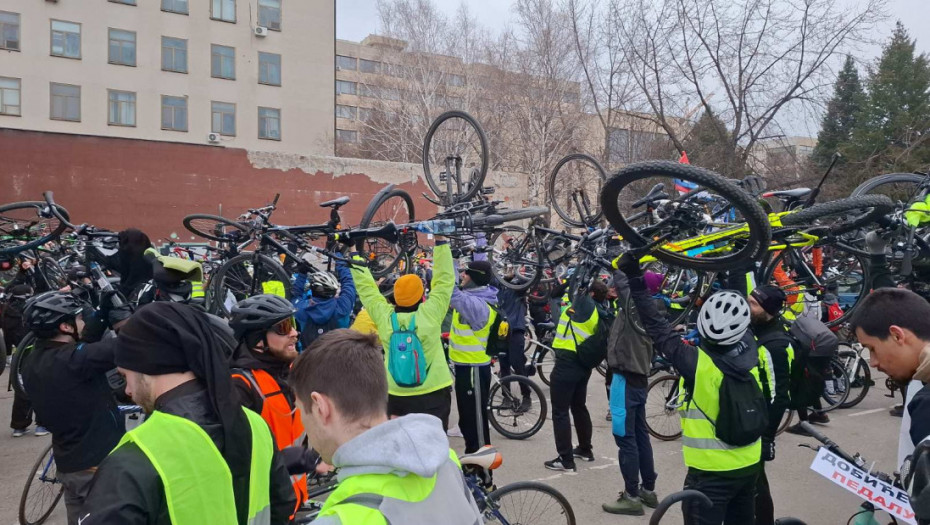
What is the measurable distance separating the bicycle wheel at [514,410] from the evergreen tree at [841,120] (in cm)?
2880

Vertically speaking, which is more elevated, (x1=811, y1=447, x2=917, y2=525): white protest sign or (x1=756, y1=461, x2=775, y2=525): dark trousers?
(x1=811, y1=447, x2=917, y2=525): white protest sign

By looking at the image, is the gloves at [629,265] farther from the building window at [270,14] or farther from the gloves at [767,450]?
the building window at [270,14]

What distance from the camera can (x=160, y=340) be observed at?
2219 millimetres

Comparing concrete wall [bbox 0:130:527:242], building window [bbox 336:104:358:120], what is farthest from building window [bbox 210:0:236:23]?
building window [bbox 336:104:358:120]

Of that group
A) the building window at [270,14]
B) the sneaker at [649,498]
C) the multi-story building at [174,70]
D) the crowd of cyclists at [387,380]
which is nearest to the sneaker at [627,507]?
the crowd of cyclists at [387,380]

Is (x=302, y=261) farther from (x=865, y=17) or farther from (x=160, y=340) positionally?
(x=865, y=17)

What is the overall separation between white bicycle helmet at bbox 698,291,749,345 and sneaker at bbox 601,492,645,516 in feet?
8.19

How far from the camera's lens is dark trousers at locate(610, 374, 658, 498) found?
576cm

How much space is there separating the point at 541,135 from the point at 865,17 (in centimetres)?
1440

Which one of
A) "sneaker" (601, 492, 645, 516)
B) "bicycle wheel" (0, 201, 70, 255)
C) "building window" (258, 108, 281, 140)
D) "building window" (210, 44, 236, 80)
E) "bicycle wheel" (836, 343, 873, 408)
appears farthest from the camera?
"building window" (258, 108, 281, 140)

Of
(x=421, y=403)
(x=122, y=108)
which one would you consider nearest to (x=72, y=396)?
(x=421, y=403)

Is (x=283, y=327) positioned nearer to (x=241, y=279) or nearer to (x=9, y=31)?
(x=241, y=279)

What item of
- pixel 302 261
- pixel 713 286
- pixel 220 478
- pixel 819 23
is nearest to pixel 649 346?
pixel 713 286

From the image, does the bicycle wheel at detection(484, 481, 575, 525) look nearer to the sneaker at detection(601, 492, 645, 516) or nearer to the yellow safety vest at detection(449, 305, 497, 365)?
the sneaker at detection(601, 492, 645, 516)
